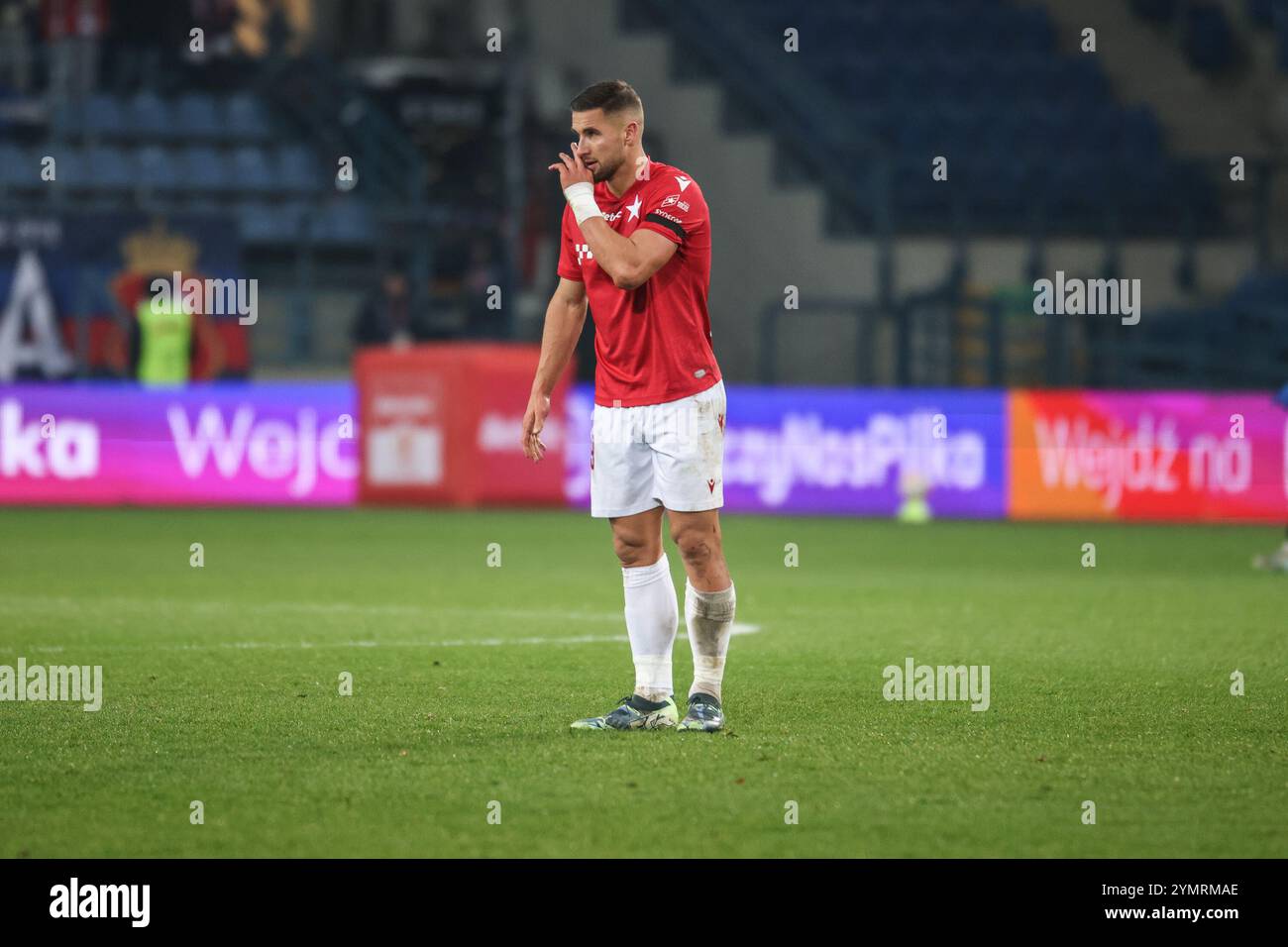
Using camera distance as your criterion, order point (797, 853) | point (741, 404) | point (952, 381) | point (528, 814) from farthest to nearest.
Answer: point (952, 381), point (741, 404), point (528, 814), point (797, 853)

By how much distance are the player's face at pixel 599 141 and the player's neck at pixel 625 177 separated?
0.27 ft

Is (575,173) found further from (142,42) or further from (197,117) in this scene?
(142,42)

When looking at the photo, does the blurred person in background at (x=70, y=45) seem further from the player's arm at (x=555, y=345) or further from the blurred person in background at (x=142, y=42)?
the player's arm at (x=555, y=345)

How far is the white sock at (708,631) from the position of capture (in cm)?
701

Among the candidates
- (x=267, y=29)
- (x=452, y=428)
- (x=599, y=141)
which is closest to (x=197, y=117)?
(x=267, y=29)

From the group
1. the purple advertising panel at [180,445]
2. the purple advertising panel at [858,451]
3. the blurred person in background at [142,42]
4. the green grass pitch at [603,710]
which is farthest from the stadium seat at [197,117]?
the green grass pitch at [603,710]

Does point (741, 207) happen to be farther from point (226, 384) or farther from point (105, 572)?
point (105, 572)

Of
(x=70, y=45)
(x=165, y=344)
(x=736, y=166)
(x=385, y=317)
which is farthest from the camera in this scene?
(x=736, y=166)

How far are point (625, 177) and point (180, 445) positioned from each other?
1294 cm

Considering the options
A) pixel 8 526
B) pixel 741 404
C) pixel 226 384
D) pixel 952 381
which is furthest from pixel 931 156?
pixel 8 526

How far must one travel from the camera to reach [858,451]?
19.0 meters

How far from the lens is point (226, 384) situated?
19172mm

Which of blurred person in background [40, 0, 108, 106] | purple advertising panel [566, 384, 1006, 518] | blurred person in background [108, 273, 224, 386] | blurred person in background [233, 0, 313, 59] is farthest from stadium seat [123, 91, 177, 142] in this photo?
purple advertising panel [566, 384, 1006, 518]

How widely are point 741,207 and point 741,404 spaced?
819 cm
